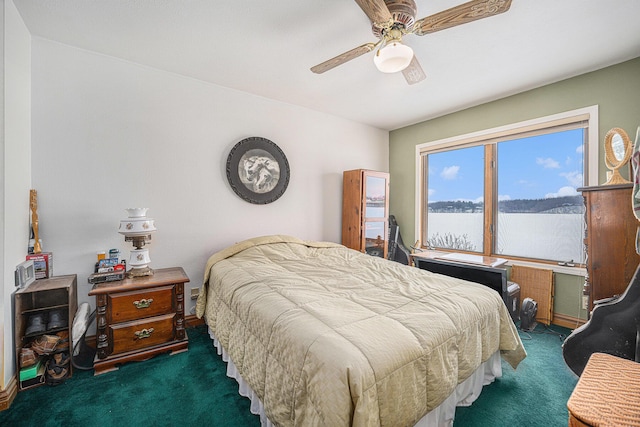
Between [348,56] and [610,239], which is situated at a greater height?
[348,56]

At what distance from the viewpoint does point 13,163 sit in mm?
1734

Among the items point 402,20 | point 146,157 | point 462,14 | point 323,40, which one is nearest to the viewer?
point 462,14

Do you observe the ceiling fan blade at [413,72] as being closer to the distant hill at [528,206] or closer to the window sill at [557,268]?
the distant hill at [528,206]

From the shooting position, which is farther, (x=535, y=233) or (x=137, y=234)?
(x=535, y=233)

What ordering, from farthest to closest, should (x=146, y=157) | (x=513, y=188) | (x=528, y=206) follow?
(x=513, y=188)
(x=528, y=206)
(x=146, y=157)

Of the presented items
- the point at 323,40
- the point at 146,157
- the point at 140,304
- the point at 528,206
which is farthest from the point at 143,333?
the point at 528,206

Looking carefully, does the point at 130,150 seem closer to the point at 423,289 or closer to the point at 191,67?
the point at 191,67

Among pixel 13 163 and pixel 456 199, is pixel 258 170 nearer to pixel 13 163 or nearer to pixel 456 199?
pixel 13 163

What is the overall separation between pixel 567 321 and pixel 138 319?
4.08 meters

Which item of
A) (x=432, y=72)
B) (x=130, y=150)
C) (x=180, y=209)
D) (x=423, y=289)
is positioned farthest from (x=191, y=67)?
(x=423, y=289)

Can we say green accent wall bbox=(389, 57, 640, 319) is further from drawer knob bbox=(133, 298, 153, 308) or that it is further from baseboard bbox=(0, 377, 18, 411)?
baseboard bbox=(0, 377, 18, 411)

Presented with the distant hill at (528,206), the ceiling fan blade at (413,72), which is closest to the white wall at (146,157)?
the ceiling fan blade at (413,72)

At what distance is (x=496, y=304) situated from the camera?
1742 mm

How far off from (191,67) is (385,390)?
2.99m
